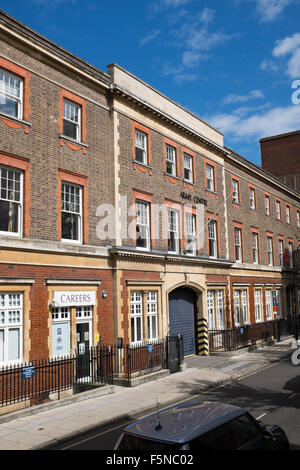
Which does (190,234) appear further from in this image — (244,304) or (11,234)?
(11,234)

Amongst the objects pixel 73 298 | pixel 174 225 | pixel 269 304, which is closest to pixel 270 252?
pixel 269 304

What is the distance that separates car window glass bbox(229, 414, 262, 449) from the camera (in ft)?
21.2

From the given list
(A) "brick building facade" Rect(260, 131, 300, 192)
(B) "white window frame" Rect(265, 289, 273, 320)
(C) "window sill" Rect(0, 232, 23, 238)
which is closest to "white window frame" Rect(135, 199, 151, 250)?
(C) "window sill" Rect(0, 232, 23, 238)

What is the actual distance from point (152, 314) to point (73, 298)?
5.65 m

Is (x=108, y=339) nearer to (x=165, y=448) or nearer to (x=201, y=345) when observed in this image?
(x=201, y=345)

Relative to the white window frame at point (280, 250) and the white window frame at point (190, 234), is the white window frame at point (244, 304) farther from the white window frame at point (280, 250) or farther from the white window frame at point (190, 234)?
the white window frame at point (280, 250)

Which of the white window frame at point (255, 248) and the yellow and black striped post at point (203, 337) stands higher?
the white window frame at point (255, 248)

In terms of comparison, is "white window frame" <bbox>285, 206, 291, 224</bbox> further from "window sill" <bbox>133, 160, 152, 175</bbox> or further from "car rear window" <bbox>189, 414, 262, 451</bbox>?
"car rear window" <bbox>189, 414, 262, 451</bbox>

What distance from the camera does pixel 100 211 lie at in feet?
62.0

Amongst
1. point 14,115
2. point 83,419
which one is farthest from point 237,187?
point 83,419

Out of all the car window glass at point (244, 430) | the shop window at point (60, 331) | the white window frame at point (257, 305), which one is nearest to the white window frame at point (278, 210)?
the white window frame at point (257, 305)

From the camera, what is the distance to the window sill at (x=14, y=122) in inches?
597

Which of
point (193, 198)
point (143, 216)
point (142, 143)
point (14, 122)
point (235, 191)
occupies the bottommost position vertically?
point (143, 216)

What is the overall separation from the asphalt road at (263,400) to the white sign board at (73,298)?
5.48 meters
